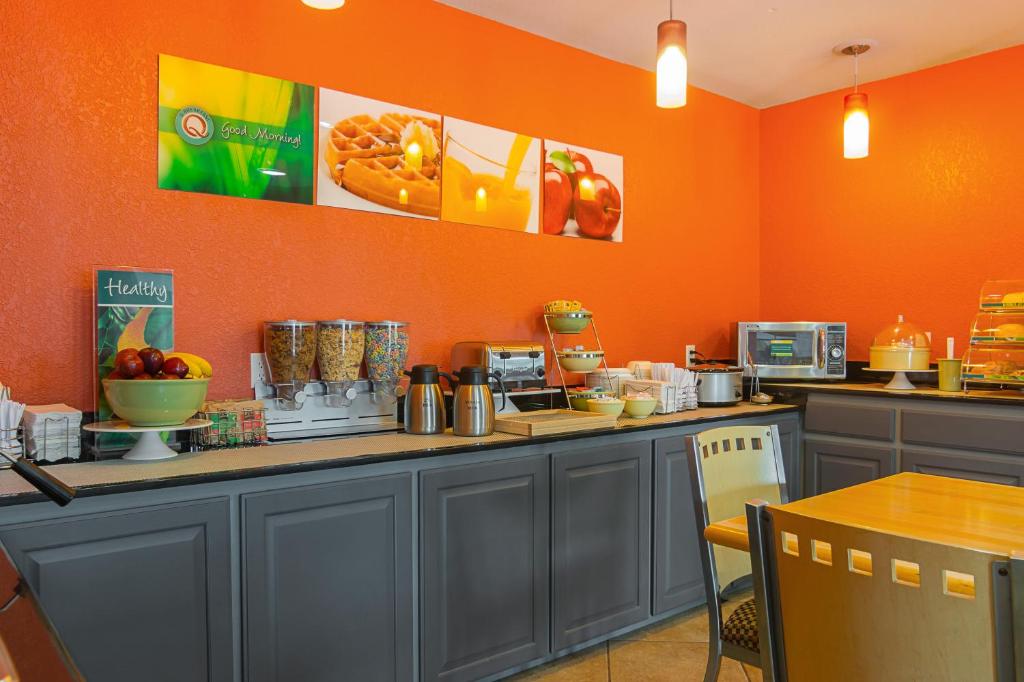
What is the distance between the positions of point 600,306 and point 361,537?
1.95m

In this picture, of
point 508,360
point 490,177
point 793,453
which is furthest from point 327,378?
point 793,453

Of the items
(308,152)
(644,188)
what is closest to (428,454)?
(308,152)

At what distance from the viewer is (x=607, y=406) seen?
299 cm

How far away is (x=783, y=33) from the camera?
354 cm

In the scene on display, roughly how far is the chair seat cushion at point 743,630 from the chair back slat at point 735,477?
100mm

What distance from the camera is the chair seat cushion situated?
191 cm

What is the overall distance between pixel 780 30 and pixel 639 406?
191 cm

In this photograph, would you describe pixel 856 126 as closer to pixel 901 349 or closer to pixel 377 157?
pixel 901 349

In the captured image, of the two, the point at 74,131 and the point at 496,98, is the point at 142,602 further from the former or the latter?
the point at 496,98

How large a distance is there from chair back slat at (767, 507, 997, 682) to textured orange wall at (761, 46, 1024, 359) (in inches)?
122

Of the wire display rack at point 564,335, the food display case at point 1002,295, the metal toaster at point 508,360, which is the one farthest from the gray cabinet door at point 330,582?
the food display case at point 1002,295

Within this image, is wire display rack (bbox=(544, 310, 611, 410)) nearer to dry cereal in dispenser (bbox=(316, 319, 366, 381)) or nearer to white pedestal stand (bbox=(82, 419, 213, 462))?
dry cereal in dispenser (bbox=(316, 319, 366, 381))

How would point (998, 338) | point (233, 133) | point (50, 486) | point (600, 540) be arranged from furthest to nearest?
point (998, 338)
point (600, 540)
point (233, 133)
point (50, 486)

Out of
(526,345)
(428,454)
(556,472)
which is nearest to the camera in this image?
(428,454)
